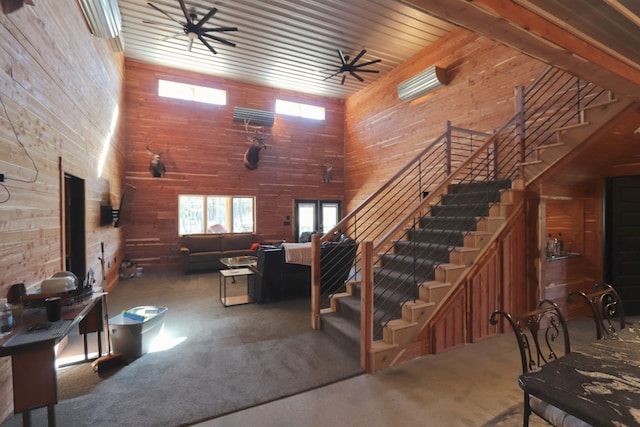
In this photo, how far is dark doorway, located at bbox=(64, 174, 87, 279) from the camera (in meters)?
3.84

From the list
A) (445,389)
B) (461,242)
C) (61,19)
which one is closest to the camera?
(445,389)

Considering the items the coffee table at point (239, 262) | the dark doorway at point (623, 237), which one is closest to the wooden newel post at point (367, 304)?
the coffee table at point (239, 262)

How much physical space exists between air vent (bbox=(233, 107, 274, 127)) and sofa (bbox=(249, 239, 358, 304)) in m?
4.80

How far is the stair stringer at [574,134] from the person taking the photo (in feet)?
9.32

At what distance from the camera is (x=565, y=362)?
146 centimetres

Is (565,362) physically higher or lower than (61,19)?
lower

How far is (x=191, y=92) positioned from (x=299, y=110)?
3106 millimetres

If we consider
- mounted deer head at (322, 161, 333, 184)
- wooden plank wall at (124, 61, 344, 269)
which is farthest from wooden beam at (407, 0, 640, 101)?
wooden plank wall at (124, 61, 344, 269)

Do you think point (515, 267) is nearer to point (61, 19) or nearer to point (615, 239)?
point (615, 239)

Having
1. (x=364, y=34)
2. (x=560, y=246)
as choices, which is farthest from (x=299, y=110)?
(x=560, y=246)

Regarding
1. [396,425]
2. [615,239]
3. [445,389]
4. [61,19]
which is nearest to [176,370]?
[396,425]

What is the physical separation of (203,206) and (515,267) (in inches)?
285

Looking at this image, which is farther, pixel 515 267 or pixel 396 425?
pixel 515 267

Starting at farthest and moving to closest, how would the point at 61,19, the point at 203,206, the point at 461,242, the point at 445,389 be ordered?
the point at 203,206 < the point at 461,242 < the point at 61,19 < the point at 445,389
